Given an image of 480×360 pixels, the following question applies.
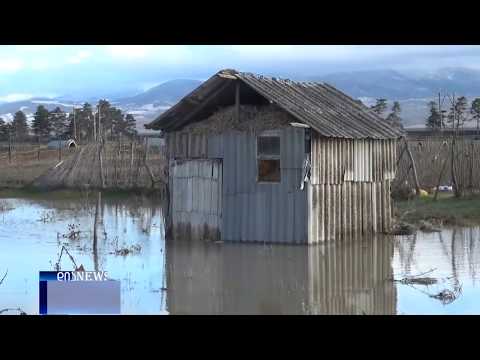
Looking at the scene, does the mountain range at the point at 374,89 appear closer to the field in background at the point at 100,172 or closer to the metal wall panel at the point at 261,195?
the field in background at the point at 100,172

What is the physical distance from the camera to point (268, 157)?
69.3ft

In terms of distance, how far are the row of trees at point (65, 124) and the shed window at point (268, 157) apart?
4052 cm

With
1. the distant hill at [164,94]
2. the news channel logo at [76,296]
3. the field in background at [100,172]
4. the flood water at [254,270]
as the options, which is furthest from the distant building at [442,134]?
the distant hill at [164,94]

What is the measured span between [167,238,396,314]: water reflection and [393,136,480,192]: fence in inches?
416

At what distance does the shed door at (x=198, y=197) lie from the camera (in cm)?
2184

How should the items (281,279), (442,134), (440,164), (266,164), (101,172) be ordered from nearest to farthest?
(281,279)
(266,164)
(440,164)
(101,172)
(442,134)

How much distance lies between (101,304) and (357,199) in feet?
42.3

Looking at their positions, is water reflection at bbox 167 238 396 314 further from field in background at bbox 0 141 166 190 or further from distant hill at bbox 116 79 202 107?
distant hill at bbox 116 79 202 107

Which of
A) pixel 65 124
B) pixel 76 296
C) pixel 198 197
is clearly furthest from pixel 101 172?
pixel 65 124

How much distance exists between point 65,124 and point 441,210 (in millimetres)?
47012

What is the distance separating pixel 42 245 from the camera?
68.5 feet

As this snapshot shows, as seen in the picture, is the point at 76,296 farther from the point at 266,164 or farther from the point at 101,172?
the point at 101,172

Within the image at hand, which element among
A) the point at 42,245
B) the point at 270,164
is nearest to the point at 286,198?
the point at 270,164

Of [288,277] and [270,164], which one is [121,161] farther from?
[288,277]
